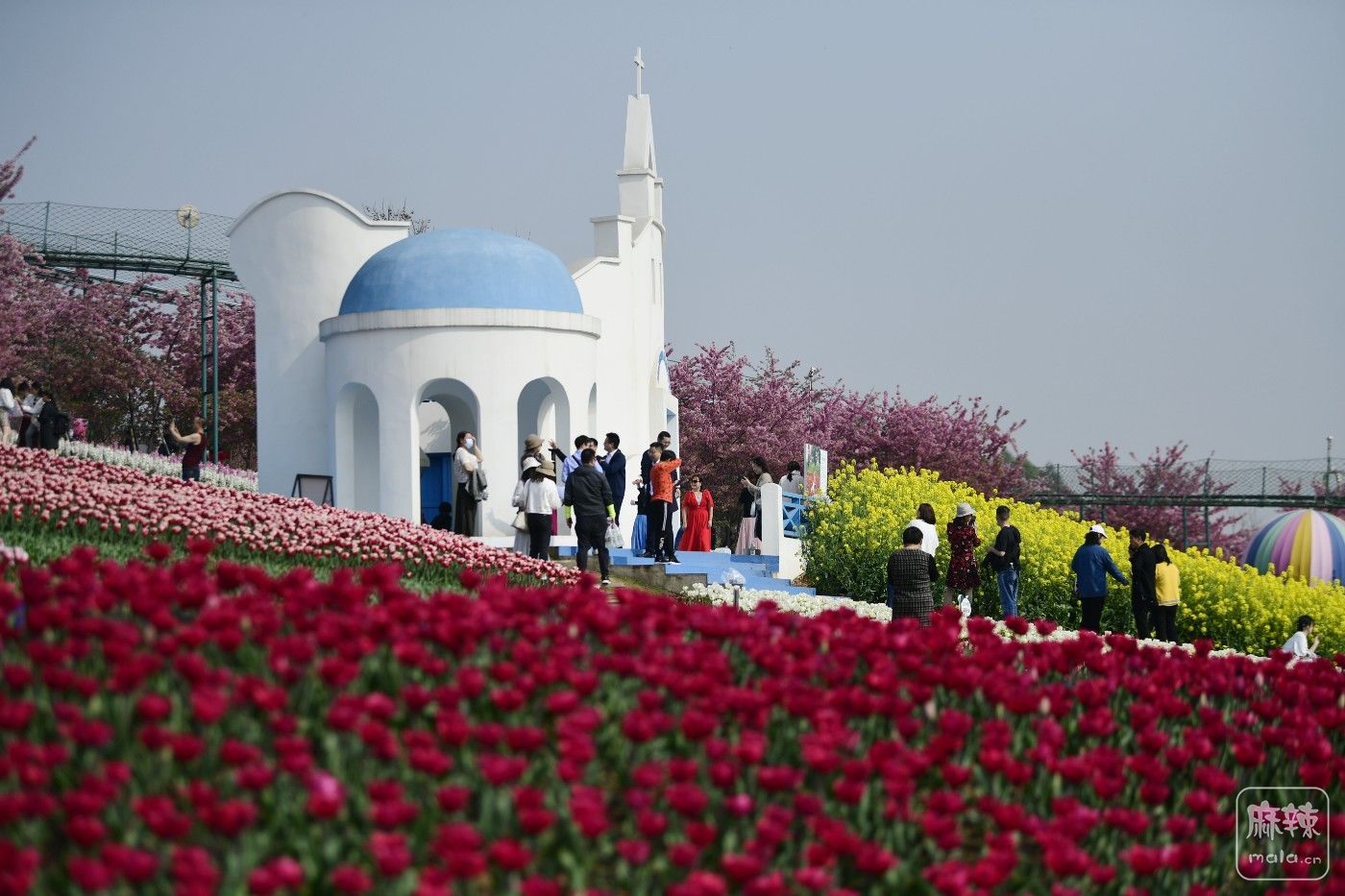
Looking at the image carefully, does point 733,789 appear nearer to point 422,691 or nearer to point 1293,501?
point 422,691

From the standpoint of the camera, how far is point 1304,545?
34.2 m

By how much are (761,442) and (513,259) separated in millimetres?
21003

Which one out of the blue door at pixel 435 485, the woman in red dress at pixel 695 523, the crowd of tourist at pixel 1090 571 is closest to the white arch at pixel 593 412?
the woman in red dress at pixel 695 523

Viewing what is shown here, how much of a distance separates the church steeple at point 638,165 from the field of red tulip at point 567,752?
23417mm

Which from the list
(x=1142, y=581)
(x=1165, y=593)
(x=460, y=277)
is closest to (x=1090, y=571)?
(x=1142, y=581)

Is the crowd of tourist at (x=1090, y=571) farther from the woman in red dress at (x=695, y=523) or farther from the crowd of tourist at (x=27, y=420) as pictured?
the crowd of tourist at (x=27, y=420)

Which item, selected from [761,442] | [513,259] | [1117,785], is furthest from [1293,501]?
[1117,785]

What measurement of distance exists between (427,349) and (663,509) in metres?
4.96

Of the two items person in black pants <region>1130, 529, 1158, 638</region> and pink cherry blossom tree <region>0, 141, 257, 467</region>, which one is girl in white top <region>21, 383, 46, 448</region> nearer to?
pink cherry blossom tree <region>0, 141, 257, 467</region>

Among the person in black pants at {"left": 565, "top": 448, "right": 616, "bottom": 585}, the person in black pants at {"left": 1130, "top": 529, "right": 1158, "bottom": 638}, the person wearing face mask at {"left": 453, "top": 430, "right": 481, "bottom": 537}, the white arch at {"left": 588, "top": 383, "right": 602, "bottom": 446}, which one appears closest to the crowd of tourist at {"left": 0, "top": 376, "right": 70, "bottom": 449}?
the person wearing face mask at {"left": 453, "top": 430, "right": 481, "bottom": 537}

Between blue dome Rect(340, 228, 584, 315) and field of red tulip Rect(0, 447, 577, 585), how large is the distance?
687 cm

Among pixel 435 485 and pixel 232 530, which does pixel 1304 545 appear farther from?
pixel 232 530

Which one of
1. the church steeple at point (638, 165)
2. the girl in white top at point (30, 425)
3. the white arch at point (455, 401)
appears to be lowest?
the girl in white top at point (30, 425)

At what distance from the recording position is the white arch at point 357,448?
22.7m
